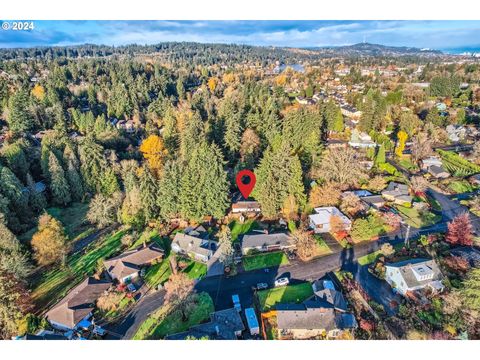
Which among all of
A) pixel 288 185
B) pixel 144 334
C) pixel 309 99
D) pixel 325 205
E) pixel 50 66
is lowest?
pixel 144 334

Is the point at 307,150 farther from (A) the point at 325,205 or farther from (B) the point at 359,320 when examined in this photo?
(B) the point at 359,320

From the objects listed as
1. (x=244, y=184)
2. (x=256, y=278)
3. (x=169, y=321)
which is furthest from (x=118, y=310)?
(x=244, y=184)

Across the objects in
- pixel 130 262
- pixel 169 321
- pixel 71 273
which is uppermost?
pixel 130 262

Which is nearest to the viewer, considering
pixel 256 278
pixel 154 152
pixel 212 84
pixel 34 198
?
pixel 256 278

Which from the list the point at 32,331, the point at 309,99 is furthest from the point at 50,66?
the point at 32,331

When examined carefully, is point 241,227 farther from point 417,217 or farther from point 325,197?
point 417,217

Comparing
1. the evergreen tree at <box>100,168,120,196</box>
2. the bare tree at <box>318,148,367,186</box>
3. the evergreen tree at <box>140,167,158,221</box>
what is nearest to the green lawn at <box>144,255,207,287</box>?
the evergreen tree at <box>140,167,158,221</box>
